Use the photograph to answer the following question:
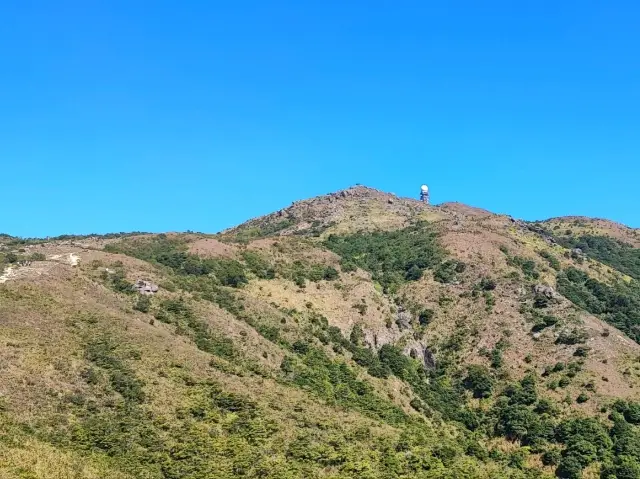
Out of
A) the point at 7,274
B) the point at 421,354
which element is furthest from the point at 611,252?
the point at 7,274

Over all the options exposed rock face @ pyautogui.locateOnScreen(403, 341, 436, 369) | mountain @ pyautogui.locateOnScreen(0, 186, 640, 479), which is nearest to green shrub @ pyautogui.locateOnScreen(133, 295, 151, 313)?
mountain @ pyautogui.locateOnScreen(0, 186, 640, 479)

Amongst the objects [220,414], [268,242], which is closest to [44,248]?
[268,242]

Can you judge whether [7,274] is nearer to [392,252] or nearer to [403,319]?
[403,319]

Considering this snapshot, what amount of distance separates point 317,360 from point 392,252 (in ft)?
202

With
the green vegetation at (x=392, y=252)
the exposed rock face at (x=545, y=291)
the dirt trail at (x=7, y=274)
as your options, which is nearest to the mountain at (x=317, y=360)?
the dirt trail at (x=7, y=274)

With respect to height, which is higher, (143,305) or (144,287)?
(144,287)

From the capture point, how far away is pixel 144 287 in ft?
287

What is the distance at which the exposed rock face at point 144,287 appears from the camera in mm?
86812

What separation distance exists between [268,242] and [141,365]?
70721mm

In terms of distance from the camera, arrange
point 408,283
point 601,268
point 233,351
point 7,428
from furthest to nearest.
→ point 601,268
point 408,283
point 233,351
point 7,428

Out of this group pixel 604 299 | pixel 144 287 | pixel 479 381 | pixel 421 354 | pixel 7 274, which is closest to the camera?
pixel 7 274

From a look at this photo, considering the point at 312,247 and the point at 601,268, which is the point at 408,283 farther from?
the point at 601,268

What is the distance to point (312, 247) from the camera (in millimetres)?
133000

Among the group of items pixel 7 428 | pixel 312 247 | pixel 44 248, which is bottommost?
pixel 7 428
